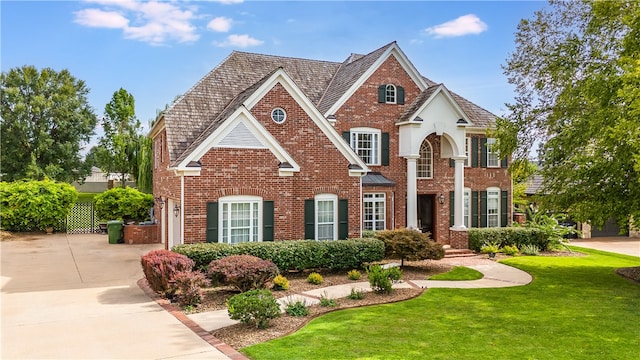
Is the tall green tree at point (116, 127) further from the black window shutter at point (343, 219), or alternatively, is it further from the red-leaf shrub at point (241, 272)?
the red-leaf shrub at point (241, 272)

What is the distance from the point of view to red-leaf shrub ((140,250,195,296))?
12.3 meters

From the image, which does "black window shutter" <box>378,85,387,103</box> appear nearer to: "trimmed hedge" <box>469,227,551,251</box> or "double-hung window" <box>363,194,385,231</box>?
"double-hung window" <box>363,194,385,231</box>

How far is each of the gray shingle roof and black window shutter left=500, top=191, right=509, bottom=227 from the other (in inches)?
155

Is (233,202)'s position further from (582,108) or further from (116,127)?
(116,127)

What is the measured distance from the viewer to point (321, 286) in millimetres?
14633

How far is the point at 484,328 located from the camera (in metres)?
10.3

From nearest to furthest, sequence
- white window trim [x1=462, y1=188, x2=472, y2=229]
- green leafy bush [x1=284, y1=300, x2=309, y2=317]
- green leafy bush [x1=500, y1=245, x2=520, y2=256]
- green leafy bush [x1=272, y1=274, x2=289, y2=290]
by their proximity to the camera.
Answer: green leafy bush [x1=284, y1=300, x2=309, y2=317] → green leafy bush [x1=272, y1=274, x2=289, y2=290] → green leafy bush [x1=500, y1=245, x2=520, y2=256] → white window trim [x1=462, y1=188, x2=472, y2=229]

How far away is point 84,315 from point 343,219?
31.5 feet

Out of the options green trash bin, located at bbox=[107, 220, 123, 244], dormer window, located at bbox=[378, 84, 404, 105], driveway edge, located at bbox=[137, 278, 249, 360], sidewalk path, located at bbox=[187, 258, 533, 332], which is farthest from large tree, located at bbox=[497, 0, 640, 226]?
green trash bin, located at bbox=[107, 220, 123, 244]

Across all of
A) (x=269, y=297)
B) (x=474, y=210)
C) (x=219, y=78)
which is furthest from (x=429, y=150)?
(x=269, y=297)

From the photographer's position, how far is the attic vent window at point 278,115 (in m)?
17.1

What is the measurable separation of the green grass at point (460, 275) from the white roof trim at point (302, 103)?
484 cm

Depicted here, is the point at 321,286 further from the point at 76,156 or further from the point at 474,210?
the point at 76,156

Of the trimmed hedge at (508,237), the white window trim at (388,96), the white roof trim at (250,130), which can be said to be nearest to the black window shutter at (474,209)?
the trimmed hedge at (508,237)
